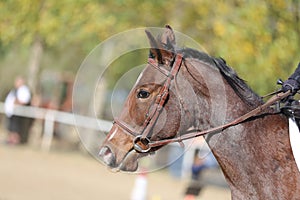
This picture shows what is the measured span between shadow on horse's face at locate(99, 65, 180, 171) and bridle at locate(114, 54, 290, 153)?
0.06 feet

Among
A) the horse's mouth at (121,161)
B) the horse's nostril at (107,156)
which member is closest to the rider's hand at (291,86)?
the horse's mouth at (121,161)

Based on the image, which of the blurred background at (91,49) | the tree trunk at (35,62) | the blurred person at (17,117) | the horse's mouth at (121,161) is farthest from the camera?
the tree trunk at (35,62)

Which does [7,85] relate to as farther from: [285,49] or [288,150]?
[288,150]

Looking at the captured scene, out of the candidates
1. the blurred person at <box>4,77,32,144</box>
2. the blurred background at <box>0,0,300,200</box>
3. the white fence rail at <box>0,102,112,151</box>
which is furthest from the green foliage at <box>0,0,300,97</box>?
the white fence rail at <box>0,102,112,151</box>

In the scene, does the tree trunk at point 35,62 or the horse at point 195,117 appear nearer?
the horse at point 195,117

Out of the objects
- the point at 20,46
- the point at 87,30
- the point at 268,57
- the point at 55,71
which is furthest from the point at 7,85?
the point at 268,57

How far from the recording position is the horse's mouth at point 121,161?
5.20 meters

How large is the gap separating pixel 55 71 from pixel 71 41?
8.01 metres

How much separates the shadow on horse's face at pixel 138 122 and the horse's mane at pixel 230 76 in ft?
0.95

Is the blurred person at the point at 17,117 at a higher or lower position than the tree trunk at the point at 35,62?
lower

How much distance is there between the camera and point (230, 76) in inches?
206

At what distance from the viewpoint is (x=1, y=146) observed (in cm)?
2105

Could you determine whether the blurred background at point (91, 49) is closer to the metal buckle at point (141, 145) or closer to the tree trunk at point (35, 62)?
the tree trunk at point (35, 62)

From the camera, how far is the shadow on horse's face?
5188 mm
